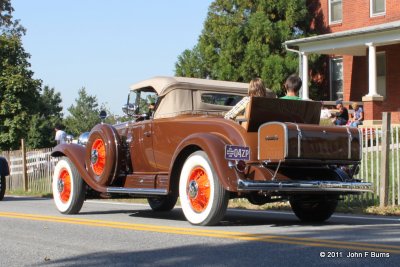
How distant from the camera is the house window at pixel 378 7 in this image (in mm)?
25300

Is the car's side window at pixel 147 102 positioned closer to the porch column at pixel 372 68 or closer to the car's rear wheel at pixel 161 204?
the car's rear wheel at pixel 161 204

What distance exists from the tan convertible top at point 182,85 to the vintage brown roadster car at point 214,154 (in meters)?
→ 0.01

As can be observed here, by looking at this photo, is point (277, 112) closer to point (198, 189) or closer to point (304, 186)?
point (304, 186)

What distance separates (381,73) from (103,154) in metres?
17.5

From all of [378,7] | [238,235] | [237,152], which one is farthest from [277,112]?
[378,7]

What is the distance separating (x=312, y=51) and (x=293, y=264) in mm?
19894

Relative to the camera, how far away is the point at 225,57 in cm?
2617

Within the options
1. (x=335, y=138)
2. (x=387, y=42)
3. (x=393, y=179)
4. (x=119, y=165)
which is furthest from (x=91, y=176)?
(x=387, y=42)

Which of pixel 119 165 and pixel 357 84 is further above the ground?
pixel 357 84

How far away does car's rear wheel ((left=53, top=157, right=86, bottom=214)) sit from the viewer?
10.4 metres

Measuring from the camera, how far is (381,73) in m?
25.2

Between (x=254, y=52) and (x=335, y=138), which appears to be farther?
(x=254, y=52)

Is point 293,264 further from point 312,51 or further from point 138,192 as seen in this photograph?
point 312,51

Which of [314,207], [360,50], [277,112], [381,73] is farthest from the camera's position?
[381,73]
